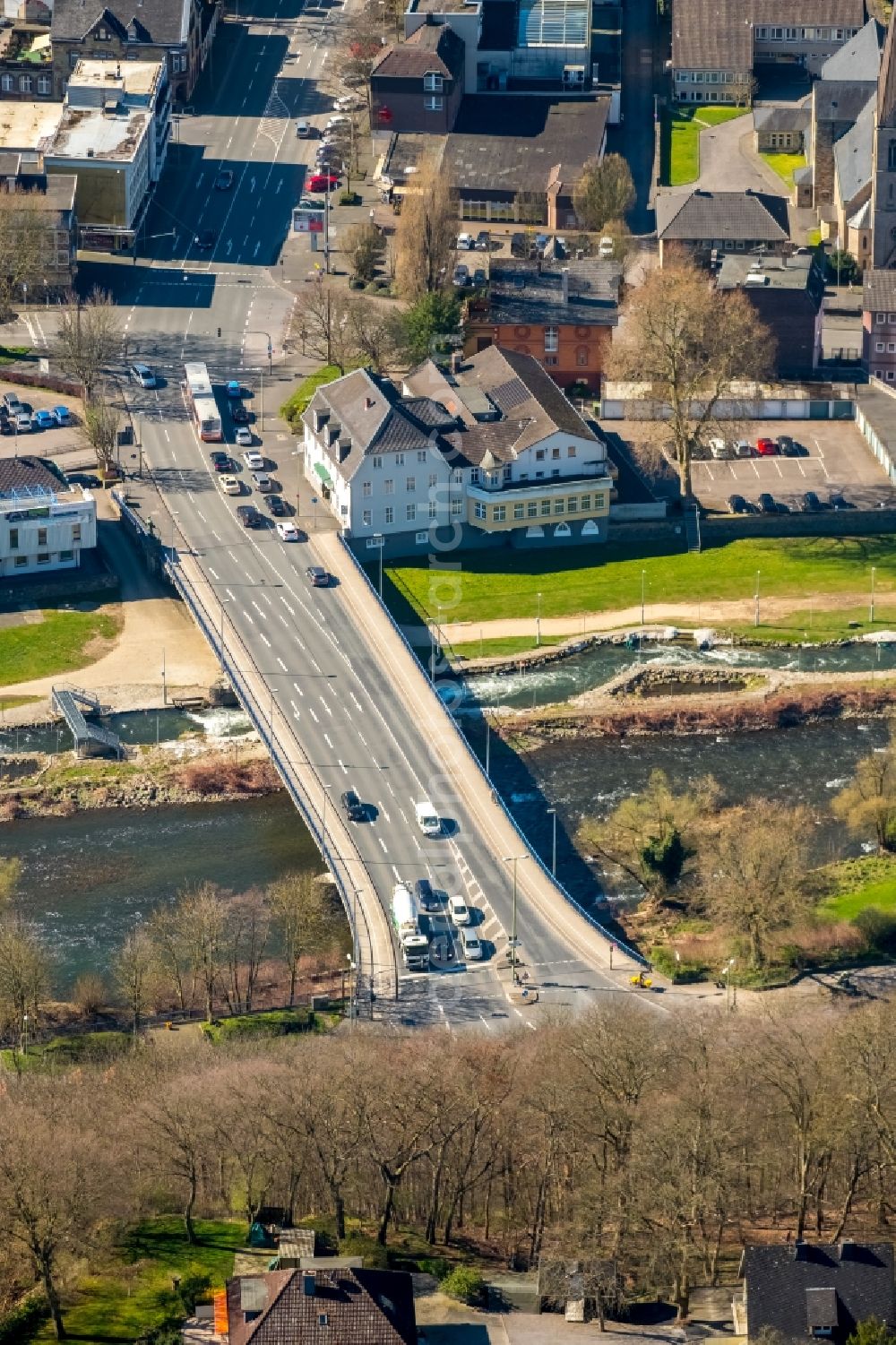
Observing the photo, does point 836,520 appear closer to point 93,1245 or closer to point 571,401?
point 571,401

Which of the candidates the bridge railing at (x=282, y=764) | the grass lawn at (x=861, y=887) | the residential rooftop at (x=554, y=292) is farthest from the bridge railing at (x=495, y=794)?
the residential rooftop at (x=554, y=292)

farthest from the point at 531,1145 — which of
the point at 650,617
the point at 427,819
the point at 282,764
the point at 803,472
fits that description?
the point at 803,472

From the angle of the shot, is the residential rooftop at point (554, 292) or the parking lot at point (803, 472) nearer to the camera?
the parking lot at point (803, 472)

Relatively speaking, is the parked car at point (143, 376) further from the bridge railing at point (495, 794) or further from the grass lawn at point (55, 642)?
the grass lawn at point (55, 642)

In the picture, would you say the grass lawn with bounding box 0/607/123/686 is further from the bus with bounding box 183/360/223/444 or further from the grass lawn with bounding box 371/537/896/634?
the bus with bounding box 183/360/223/444

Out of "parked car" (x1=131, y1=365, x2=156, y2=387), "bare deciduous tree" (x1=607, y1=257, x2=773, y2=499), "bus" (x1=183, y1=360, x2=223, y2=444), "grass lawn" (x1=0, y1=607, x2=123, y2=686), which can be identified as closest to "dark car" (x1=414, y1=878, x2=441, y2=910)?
"grass lawn" (x1=0, y1=607, x2=123, y2=686)

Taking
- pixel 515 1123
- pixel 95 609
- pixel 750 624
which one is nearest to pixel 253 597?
pixel 95 609
